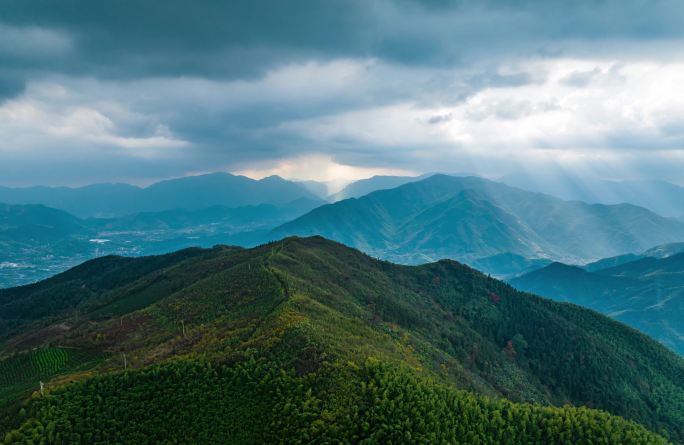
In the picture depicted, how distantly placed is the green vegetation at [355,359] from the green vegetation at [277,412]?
22cm

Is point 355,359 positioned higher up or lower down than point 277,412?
higher up

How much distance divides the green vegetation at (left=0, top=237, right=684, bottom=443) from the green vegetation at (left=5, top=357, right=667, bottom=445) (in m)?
0.22

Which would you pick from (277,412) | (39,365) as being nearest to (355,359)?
(277,412)

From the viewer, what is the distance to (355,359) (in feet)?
213

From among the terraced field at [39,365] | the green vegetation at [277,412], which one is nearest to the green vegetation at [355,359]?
the green vegetation at [277,412]

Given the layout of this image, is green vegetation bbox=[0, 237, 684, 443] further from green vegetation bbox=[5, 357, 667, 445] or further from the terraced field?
the terraced field

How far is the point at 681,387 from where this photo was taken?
6038 inches

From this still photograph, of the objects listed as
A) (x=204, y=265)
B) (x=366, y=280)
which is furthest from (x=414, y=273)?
(x=204, y=265)

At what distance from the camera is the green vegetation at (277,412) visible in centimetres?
5094

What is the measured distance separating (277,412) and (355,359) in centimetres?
1605

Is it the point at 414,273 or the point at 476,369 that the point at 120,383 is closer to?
the point at 476,369

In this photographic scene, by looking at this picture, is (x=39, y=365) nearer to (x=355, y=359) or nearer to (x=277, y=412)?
(x=277, y=412)

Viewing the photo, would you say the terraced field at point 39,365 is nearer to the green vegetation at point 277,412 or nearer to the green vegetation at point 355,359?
the green vegetation at point 355,359

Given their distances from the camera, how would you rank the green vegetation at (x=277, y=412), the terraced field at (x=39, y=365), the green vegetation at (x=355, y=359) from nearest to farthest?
1. the green vegetation at (x=277, y=412)
2. the green vegetation at (x=355, y=359)
3. the terraced field at (x=39, y=365)
